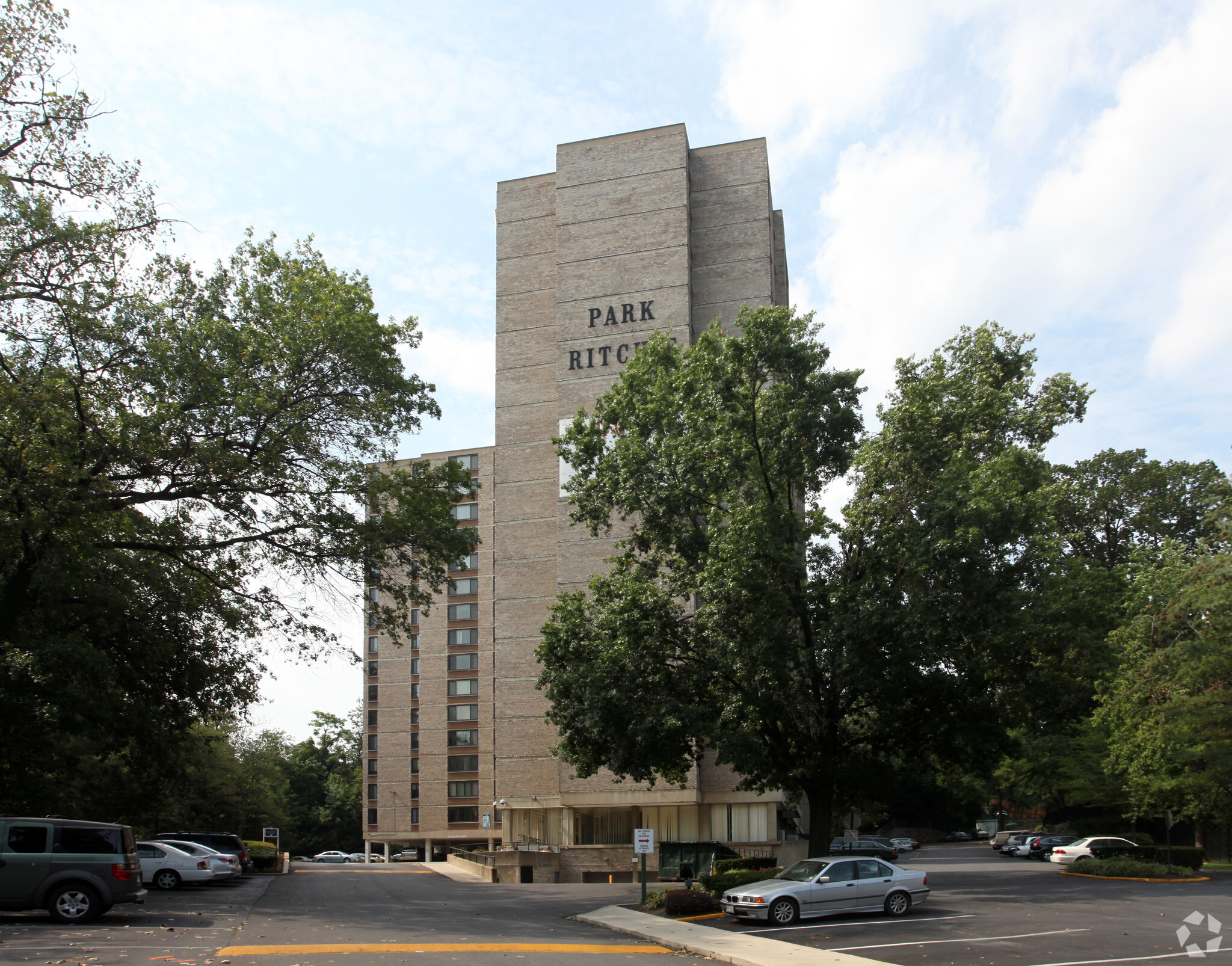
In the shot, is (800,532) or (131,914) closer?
(131,914)

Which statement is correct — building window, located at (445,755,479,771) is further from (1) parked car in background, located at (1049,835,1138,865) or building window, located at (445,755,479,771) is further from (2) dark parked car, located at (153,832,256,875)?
(1) parked car in background, located at (1049,835,1138,865)

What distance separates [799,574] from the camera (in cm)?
2689

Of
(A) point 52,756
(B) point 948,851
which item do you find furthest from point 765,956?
(B) point 948,851

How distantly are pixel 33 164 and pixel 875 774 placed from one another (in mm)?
25802

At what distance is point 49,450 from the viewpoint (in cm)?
2002

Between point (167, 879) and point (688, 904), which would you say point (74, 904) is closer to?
point (167, 879)

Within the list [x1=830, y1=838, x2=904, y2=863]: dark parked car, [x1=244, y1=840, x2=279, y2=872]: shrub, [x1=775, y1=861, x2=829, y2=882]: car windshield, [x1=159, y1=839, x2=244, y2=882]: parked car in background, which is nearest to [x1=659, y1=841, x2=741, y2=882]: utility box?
[x1=775, y1=861, x2=829, y2=882]: car windshield

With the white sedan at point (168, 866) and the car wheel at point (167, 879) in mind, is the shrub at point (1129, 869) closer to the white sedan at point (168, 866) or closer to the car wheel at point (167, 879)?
the white sedan at point (168, 866)

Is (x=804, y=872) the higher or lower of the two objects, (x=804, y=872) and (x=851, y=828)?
the higher

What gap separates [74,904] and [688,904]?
12.0 m

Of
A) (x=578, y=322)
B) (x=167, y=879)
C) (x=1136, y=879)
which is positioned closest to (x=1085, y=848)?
(x=1136, y=879)

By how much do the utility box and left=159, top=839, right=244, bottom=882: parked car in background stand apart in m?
13.7

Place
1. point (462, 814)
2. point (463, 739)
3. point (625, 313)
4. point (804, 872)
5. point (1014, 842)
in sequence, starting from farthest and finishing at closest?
point (463, 739)
point (462, 814)
point (1014, 842)
point (625, 313)
point (804, 872)

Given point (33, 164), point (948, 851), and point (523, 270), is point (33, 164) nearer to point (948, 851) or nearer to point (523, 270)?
point (523, 270)
